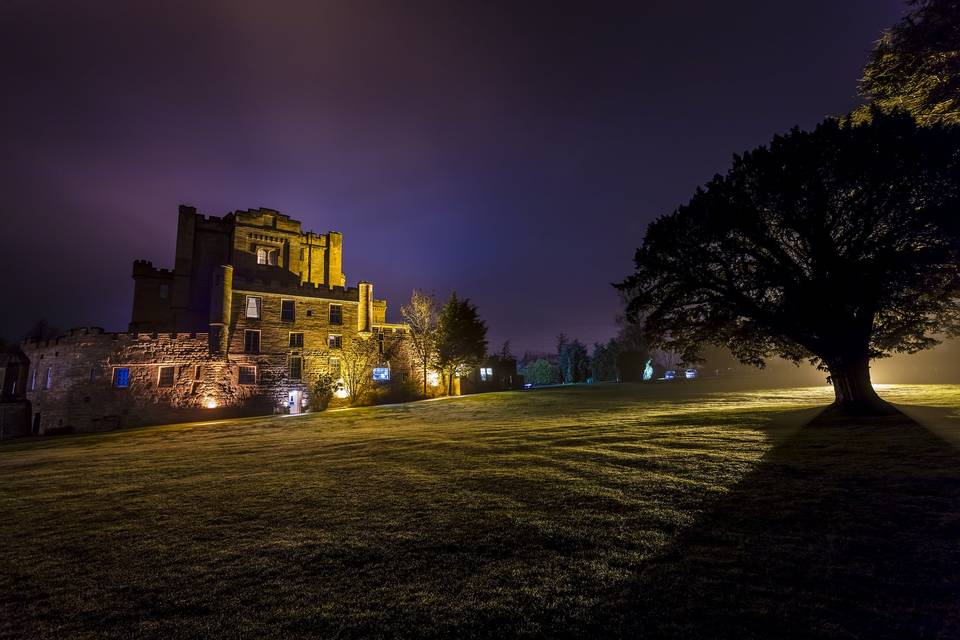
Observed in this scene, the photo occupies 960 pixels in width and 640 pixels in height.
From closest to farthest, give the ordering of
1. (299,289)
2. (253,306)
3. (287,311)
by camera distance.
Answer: (253,306) < (287,311) < (299,289)

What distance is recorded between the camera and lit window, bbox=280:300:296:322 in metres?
34.8

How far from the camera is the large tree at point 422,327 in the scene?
131 ft

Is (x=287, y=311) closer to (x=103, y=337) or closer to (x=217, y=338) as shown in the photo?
(x=217, y=338)

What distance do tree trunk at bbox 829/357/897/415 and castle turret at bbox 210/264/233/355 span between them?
37604mm

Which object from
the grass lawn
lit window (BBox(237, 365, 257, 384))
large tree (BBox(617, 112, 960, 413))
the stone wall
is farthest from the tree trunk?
the stone wall

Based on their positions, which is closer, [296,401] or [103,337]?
[103,337]

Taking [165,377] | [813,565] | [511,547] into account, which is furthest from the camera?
[165,377]

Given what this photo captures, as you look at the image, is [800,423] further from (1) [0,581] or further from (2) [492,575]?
(1) [0,581]

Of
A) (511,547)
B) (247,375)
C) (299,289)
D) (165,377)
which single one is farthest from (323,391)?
(511,547)

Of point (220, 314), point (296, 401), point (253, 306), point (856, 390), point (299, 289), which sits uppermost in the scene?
point (299, 289)

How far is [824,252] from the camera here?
1526 centimetres

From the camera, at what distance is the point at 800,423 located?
13.0m

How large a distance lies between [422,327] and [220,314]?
1711cm

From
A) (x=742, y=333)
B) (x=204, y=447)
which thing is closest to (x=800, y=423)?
(x=742, y=333)
